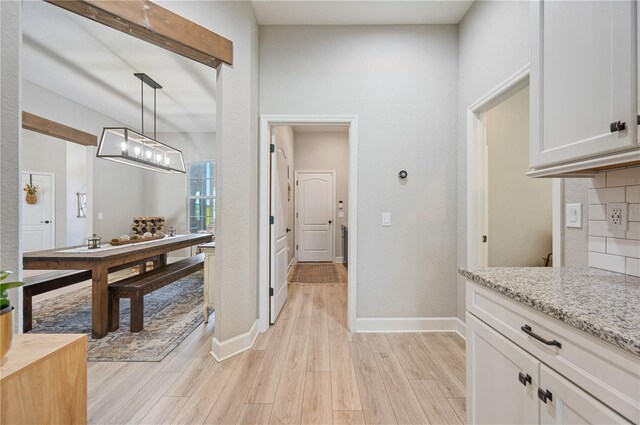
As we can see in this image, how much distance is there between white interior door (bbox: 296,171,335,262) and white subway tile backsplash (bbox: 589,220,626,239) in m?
4.99

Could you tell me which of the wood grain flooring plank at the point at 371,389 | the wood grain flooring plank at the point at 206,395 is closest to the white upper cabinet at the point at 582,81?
the wood grain flooring plank at the point at 371,389

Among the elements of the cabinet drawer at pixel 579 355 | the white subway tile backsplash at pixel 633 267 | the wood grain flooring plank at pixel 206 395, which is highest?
the white subway tile backsplash at pixel 633 267

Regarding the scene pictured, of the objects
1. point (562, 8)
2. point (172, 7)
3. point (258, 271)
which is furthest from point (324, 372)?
point (172, 7)

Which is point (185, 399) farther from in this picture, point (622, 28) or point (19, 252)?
point (622, 28)

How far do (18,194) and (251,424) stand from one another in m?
1.59

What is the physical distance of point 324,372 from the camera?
6.22ft

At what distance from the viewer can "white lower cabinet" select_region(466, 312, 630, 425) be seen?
704 mm

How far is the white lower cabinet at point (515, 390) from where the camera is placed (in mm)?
704

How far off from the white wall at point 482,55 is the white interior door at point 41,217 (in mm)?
6668

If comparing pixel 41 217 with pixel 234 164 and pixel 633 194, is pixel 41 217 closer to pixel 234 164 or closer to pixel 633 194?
pixel 234 164

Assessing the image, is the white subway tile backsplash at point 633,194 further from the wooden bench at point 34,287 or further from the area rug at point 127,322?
the wooden bench at point 34,287

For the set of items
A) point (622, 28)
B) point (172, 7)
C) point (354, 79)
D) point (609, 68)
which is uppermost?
point (172, 7)

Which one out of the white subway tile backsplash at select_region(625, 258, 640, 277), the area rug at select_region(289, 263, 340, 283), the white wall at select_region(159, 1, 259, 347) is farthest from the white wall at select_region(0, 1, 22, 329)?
the area rug at select_region(289, 263, 340, 283)

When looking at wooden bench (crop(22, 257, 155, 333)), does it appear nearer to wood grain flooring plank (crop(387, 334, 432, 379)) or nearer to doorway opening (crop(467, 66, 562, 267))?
wood grain flooring plank (crop(387, 334, 432, 379))
